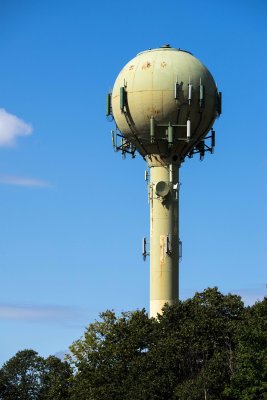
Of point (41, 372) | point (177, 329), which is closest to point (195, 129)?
point (177, 329)

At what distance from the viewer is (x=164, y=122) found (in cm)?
7819

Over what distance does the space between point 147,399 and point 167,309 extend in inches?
326

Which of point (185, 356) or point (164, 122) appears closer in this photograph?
point (185, 356)

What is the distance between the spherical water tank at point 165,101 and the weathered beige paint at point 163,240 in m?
2.14

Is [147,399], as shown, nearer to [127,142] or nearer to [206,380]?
[206,380]

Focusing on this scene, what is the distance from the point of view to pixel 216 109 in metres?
80.6

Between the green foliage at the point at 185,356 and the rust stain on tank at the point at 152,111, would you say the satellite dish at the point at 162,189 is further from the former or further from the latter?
the green foliage at the point at 185,356

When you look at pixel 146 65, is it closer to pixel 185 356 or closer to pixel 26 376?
pixel 185 356

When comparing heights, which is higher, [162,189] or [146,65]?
[146,65]

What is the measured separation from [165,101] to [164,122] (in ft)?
5.58

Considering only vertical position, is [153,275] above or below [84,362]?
above

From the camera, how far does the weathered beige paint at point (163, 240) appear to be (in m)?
78.9

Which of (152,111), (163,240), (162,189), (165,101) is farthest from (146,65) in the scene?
(163,240)

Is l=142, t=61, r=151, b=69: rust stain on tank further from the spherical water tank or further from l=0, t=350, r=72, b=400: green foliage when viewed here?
l=0, t=350, r=72, b=400: green foliage
